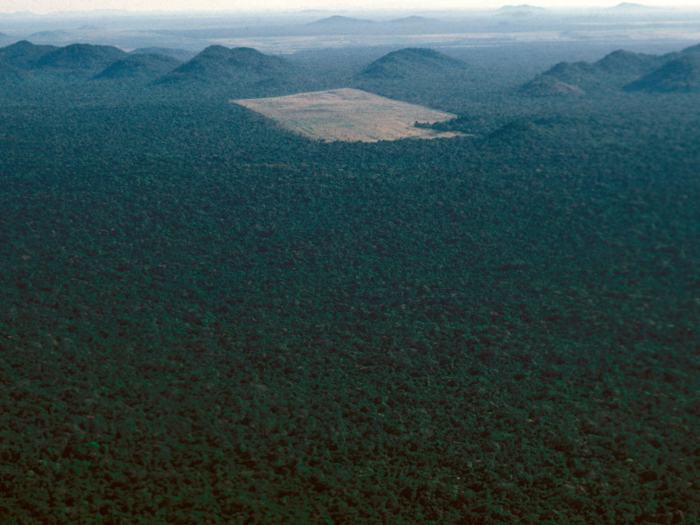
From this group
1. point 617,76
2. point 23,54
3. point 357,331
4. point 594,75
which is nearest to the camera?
point 357,331

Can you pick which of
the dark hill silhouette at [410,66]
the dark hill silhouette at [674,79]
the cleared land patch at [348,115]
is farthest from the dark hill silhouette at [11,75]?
the dark hill silhouette at [674,79]

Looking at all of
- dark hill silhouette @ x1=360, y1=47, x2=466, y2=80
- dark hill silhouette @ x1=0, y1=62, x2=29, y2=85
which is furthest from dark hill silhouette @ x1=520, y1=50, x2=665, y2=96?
dark hill silhouette @ x1=0, y1=62, x2=29, y2=85

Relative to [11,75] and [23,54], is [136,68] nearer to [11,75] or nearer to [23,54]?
[11,75]

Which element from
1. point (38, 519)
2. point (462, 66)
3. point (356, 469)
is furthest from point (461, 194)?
point (462, 66)

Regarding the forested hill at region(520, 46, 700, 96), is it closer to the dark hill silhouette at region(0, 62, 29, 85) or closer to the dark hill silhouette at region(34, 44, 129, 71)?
the dark hill silhouette at region(0, 62, 29, 85)

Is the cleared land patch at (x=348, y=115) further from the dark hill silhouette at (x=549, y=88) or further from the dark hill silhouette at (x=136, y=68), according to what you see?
the dark hill silhouette at (x=136, y=68)

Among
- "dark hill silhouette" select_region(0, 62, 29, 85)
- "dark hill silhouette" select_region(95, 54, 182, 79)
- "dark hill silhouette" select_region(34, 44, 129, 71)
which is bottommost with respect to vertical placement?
"dark hill silhouette" select_region(0, 62, 29, 85)

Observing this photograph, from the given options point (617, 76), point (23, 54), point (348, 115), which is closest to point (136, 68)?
point (23, 54)
